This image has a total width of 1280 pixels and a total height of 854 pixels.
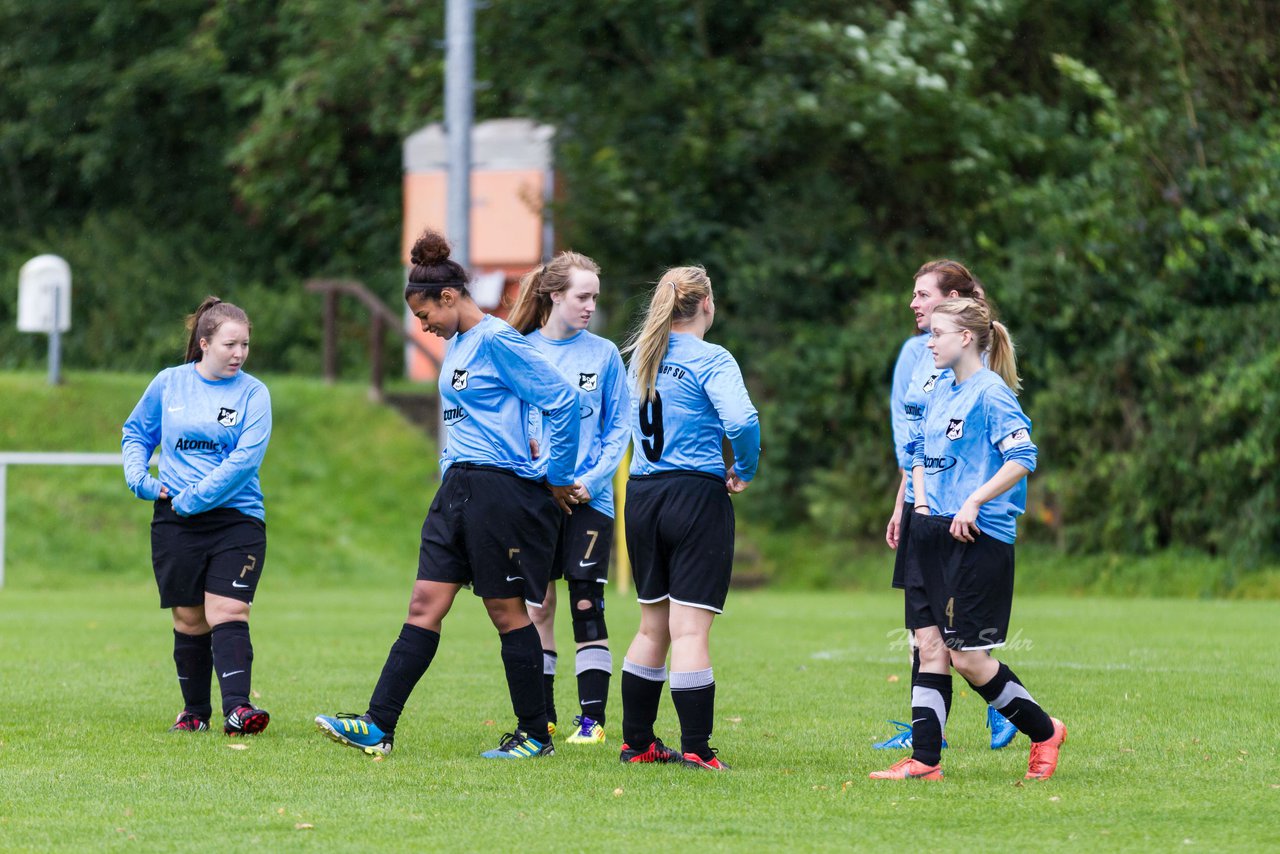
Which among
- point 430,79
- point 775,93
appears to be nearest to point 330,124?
point 430,79

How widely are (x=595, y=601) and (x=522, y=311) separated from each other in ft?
4.04

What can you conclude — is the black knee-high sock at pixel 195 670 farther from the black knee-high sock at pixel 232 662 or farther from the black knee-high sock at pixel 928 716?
the black knee-high sock at pixel 928 716

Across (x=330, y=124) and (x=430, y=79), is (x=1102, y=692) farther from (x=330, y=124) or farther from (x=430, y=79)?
(x=330, y=124)

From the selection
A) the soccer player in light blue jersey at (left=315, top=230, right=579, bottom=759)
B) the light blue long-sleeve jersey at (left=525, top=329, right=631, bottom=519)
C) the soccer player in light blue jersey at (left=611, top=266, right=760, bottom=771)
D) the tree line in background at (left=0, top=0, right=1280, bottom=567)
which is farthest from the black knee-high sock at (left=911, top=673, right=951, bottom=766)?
the tree line in background at (left=0, top=0, right=1280, bottom=567)

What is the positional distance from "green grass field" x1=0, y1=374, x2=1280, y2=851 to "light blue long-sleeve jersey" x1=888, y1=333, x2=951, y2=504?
1200 mm

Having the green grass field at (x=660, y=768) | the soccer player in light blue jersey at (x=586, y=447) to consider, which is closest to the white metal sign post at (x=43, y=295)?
the green grass field at (x=660, y=768)

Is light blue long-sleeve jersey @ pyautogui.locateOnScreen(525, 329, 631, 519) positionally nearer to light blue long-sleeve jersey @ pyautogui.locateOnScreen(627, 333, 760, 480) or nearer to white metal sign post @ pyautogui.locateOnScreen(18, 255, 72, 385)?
light blue long-sleeve jersey @ pyautogui.locateOnScreen(627, 333, 760, 480)

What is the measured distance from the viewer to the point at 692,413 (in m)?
6.40

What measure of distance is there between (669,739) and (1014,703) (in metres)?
1.67

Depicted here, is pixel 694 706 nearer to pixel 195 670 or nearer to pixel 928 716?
pixel 928 716

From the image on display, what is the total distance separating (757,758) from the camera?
6801 millimetres

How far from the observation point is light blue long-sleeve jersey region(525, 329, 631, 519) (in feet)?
24.1

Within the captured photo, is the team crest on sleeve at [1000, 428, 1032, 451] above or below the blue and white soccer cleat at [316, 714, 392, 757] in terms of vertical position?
above

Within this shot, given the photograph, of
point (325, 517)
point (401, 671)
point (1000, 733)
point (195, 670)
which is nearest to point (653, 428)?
point (401, 671)
